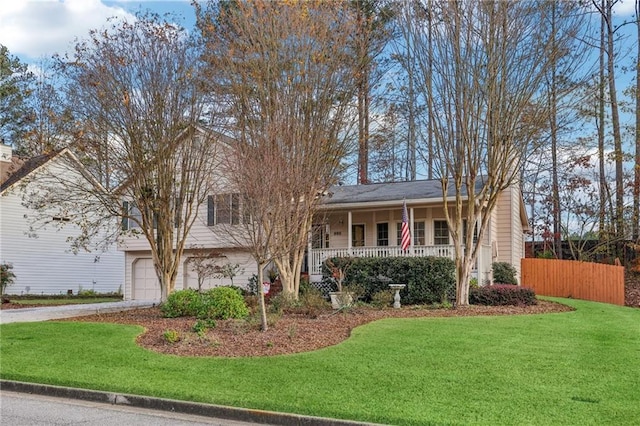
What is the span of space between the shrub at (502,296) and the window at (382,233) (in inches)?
261

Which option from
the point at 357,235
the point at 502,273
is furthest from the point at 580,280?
the point at 357,235

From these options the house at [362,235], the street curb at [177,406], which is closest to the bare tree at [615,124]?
the house at [362,235]

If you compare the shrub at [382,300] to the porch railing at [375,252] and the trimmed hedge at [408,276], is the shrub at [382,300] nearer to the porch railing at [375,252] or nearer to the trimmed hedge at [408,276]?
the trimmed hedge at [408,276]

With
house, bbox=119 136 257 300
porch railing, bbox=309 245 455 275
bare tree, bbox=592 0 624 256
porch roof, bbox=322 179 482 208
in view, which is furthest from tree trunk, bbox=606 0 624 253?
house, bbox=119 136 257 300

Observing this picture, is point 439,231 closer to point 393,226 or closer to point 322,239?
point 393,226

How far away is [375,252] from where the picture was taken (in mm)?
21781

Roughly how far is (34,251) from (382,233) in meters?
18.1

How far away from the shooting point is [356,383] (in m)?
8.52

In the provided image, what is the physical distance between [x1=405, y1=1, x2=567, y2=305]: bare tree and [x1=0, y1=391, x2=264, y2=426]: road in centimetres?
1156

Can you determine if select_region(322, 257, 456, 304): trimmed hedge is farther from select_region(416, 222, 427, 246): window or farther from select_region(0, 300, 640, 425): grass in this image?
select_region(0, 300, 640, 425): grass

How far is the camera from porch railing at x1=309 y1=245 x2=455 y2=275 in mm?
20688

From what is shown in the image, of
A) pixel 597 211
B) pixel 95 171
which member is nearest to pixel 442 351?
pixel 95 171

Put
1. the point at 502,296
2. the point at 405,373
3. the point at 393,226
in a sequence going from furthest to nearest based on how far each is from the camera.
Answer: the point at 393,226, the point at 502,296, the point at 405,373

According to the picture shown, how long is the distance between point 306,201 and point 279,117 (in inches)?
122
